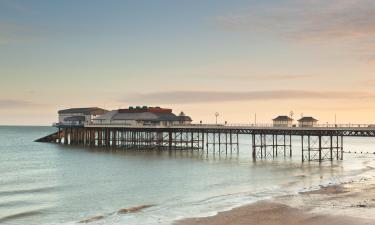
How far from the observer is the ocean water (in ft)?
94.4

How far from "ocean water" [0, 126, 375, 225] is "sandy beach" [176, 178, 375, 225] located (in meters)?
1.62

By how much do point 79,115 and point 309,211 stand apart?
3464 inches

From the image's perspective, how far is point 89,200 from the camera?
111 ft

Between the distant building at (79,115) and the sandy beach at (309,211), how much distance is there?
7727 centimetres

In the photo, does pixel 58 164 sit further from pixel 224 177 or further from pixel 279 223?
pixel 279 223

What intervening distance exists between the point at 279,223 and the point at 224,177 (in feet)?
68.2

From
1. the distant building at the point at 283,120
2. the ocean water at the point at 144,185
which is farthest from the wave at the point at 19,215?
the distant building at the point at 283,120

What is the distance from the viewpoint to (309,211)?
27062 millimetres

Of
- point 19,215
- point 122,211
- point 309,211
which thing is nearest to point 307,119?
point 309,211

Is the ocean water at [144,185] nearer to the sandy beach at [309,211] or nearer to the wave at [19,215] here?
the wave at [19,215]

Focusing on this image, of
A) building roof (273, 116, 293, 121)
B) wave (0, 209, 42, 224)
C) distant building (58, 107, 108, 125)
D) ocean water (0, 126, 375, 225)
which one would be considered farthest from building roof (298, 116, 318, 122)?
wave (0, 209, 42, 224)

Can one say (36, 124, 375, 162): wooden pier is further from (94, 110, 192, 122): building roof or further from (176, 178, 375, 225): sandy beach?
(176, 178, 375, 225): sandy beach

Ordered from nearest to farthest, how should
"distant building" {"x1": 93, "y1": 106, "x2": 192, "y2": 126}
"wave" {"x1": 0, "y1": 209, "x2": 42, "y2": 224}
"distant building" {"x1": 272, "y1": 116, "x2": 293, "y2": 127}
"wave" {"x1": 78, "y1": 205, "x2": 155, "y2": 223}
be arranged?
"wave" {"x1": 78, "y1": 205, "x2": 155, "y2": 223}
"wave" {"x1": 0, "y1": 209, "x2": 42, "y2": 224}
"distant building" {"x1": 272, "y1": 116, "x2": 293, "y2": 127}
"distant building" {"x1": 93, "y1": 106, "x2": 192, "y2": 126}

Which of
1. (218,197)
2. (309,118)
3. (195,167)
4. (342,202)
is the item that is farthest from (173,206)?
(309,118)
